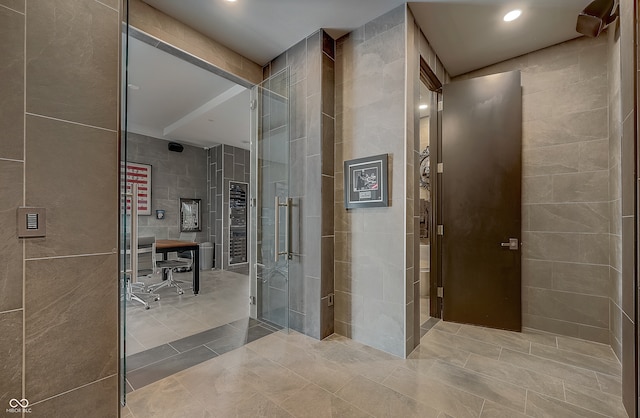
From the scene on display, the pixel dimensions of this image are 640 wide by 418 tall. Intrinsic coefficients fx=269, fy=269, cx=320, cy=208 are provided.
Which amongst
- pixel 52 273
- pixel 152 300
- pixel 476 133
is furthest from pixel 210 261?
pixel 476 133

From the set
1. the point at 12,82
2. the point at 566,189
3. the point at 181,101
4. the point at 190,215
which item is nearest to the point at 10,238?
the point at 12,82

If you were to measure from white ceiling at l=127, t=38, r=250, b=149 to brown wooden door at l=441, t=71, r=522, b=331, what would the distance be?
285cm

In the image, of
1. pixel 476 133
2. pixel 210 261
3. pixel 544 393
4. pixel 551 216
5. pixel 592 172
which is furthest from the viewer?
pixel 210 261

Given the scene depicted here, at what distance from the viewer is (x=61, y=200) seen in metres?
1.23

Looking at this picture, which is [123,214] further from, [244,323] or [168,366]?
[244,323]

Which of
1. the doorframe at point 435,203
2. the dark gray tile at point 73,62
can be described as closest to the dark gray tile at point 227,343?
the dark gray tile at point 73,62

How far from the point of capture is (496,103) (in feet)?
9.41

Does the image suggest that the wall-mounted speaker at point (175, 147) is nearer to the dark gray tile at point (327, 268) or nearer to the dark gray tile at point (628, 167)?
Result: the dark gray tile at point (327, 268)

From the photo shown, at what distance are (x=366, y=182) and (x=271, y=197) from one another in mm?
1030

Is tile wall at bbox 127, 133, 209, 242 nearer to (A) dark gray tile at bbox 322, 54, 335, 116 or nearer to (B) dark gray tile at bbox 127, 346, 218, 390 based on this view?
(B) dark gray tile at bbox 127, 346, 218, 390

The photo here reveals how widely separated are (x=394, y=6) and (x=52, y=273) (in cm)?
293

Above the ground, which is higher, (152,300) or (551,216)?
(551,216)

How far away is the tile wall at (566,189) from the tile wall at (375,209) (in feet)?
4.77

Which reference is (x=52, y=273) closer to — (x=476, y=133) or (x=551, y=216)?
(x=476, y=133)
